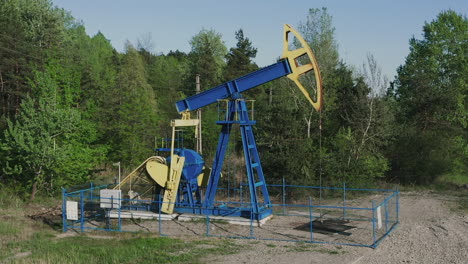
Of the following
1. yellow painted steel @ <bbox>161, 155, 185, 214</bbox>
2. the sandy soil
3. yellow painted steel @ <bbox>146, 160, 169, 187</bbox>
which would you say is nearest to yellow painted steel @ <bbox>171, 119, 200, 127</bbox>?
yellow painted steel @ <bbox>161, 155, 185, 214</bbox>

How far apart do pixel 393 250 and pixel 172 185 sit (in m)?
6.65

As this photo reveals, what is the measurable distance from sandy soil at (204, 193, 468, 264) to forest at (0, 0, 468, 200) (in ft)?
24.0

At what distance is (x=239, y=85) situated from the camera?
45.8ft

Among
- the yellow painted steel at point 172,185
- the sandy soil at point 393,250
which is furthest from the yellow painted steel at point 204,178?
the sandy soil at point 393,250

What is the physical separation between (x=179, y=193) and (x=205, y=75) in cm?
2364

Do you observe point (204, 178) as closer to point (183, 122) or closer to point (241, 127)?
point (183, 122)

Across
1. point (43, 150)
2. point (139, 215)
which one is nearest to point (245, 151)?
point (139, 215)

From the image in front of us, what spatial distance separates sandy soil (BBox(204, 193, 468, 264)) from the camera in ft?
33.2

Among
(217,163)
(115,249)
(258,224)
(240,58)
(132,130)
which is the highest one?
(240,58)

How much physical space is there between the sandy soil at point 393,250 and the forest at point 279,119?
732 centimetres

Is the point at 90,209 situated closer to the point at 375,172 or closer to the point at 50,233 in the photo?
the point at 50,233

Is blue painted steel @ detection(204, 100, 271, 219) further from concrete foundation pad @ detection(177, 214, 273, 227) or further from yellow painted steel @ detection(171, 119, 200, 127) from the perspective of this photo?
yellow painted steel @ detection(171, 119, 200, 127)

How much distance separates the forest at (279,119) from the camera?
18562 mm

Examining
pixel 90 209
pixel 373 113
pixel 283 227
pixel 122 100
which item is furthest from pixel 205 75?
pixel 283 227
